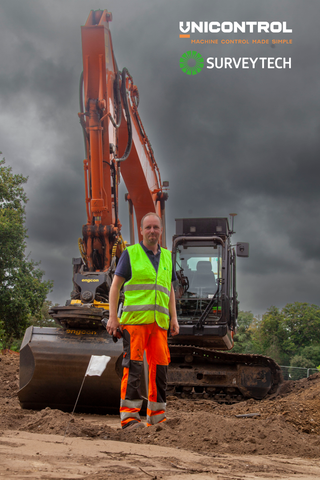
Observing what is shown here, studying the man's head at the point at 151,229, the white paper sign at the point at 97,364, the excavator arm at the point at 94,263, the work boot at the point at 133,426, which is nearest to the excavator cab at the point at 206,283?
the excavator arm at the point at 94,263

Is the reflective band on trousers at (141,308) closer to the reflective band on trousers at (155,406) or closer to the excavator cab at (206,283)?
the reflective band on trousers at (155,406)

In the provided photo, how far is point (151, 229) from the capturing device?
4188 millimetres

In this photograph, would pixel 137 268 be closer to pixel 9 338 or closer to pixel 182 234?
pixel 182 234

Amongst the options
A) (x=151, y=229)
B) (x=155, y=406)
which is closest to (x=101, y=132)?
(x=151, y=229)

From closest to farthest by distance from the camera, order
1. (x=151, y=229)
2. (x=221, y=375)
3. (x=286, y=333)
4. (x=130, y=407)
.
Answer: (x=130, y=407), (x=151, y=229), (x=221, y=375), (x=286, y=333)

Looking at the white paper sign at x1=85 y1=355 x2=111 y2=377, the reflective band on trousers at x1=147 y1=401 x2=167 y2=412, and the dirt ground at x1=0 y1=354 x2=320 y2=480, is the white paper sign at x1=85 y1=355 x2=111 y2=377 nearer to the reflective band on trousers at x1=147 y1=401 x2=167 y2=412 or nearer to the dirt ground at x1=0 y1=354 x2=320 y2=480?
the dirt ground at x1=0 y1=354 x2=320 y2=480

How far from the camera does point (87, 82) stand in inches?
261

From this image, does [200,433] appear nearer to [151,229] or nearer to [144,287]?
[144,287]

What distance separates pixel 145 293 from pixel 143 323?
0.85 ft

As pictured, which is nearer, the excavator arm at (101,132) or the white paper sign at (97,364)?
the white paper sign at (97,364)

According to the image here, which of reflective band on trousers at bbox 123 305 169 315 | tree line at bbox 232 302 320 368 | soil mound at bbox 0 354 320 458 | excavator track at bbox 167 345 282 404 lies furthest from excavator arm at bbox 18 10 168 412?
tree line at bbox 232 302 320 368

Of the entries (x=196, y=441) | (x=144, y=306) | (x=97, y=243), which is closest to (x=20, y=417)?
(x=144, y=306)

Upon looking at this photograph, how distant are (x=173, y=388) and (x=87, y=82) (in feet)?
17.9

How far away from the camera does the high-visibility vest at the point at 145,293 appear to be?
3.95 meters
